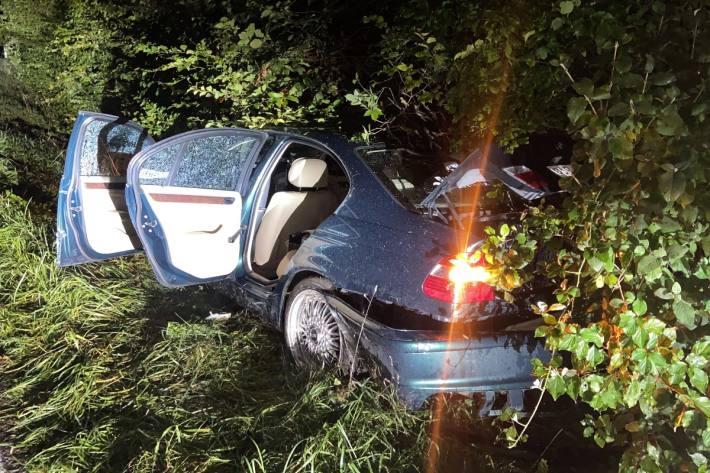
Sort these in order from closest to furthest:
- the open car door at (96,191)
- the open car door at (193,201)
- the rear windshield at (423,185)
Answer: the rear windshield at (423,185)
the open car door at (193,201)
the open car door at (96,191)

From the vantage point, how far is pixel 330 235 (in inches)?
136

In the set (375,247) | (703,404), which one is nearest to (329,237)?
(375,247)

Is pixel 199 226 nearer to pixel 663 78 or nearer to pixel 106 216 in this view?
pixel 106 216

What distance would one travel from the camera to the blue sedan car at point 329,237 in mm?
2836

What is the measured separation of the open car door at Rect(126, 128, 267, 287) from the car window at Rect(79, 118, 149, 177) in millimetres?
840

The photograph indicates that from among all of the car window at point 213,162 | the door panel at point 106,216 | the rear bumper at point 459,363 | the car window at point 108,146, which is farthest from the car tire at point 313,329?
the car window at point 108,146

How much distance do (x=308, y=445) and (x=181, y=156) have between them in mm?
2531

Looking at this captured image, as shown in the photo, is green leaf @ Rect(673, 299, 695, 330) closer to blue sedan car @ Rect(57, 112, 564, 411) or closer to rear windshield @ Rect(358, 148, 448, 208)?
blue sedan car @ Rect(57, 112, 564, 411)

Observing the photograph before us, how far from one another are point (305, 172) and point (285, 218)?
0.46 meters

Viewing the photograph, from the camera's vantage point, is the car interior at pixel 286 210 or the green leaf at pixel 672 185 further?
the car interior at pixel 286 210

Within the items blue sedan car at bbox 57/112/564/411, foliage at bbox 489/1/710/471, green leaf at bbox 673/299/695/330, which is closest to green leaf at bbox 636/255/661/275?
foliage at bbox 489/1/710/471

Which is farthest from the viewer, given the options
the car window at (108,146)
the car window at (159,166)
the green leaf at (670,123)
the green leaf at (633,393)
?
the car window at (108,146)

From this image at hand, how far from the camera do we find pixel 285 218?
4574 millimetres

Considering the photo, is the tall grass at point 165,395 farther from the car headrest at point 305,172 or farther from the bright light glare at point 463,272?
the car headrest at point 305,172
